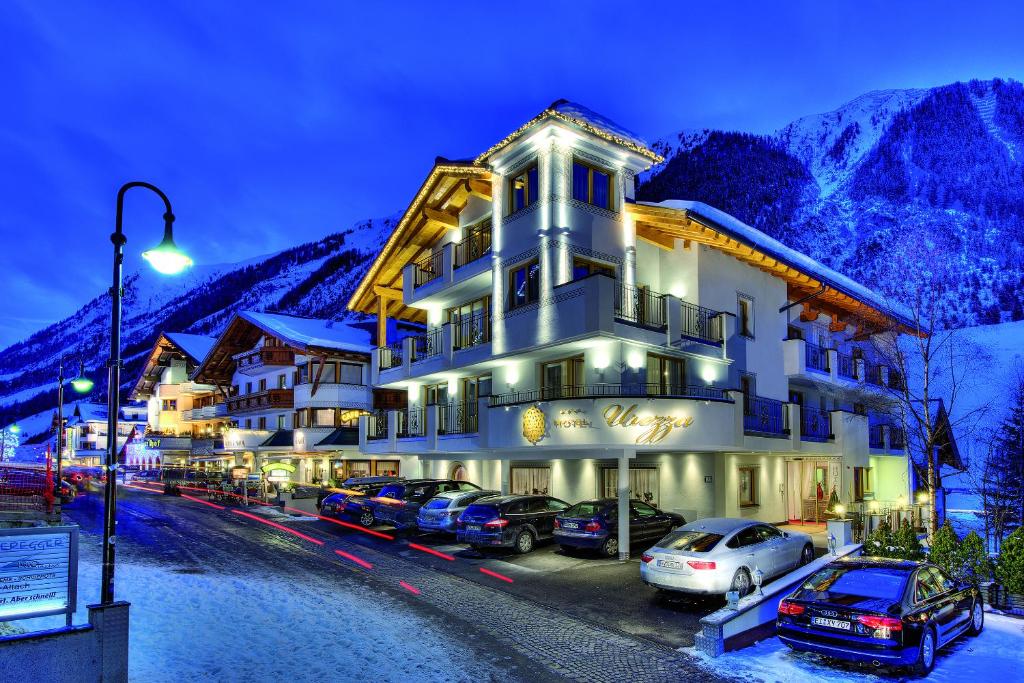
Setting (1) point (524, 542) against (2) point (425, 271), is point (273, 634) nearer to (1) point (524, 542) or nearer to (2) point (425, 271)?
(1) point (524, 542)

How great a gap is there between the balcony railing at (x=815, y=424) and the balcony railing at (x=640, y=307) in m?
9.58

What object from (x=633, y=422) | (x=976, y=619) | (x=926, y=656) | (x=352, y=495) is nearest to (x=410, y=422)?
(x=352, y=495)

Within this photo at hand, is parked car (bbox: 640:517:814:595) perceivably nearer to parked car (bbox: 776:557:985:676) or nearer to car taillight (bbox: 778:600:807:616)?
parked car (bbox: 776:557:985:676)

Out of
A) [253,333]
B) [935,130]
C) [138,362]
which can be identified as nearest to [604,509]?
[253,333]

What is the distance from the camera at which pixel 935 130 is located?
188750 mm

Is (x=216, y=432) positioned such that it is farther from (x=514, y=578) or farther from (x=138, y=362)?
(x=138, y=362)

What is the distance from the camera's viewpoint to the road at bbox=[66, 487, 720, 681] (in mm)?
11258

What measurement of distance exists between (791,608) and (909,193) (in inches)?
7073

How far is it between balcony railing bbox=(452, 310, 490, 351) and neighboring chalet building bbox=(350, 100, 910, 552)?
3.8 inches

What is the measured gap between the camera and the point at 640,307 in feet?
82.5

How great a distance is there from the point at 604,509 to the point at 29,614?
14891 mm

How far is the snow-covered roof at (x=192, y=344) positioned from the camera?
67.2 m

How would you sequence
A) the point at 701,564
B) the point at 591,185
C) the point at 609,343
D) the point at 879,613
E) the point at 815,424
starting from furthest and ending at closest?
1. the point at 815,424
2. the point at 591,185
3. the point at 609,343
4. the point at 701,564
5. the point at 879,613

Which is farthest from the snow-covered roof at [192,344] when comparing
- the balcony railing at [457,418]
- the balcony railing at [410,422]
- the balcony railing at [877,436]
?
the balcony railing at [877,436]
